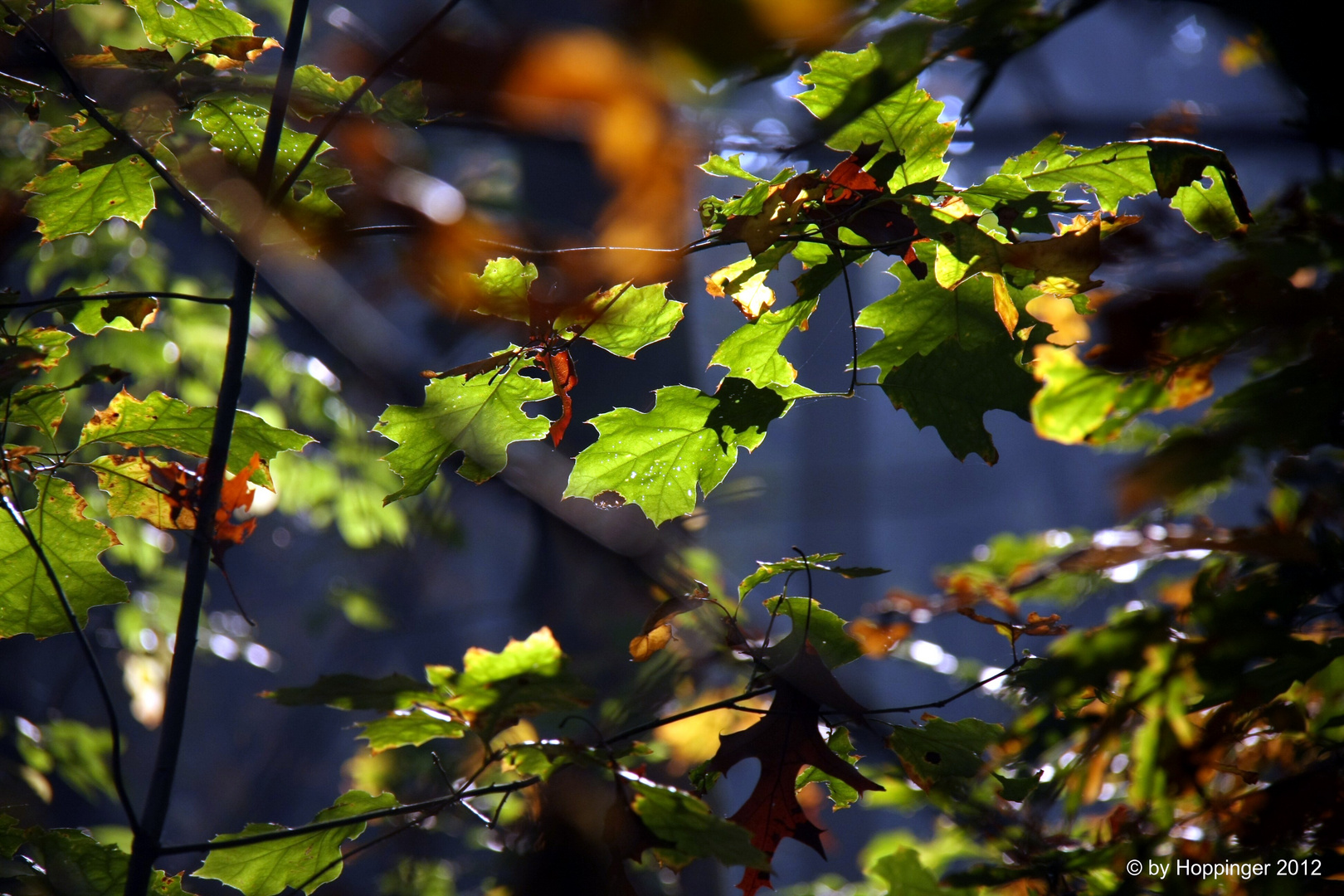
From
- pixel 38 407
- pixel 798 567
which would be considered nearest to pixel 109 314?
pixel 38 407

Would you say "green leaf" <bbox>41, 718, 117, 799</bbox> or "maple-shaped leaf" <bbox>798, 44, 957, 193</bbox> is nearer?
"maple-shaped leaf" <bbox>798, 44, 957, 193</bbox>

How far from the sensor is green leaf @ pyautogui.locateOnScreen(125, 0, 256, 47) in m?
0.83

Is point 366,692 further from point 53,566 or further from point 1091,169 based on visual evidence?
point 1091,169

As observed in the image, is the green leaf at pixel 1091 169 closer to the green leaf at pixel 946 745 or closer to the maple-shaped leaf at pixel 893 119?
the maple-shaped leaf at pixel 893 119

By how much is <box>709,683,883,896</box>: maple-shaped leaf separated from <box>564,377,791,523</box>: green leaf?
23 cm

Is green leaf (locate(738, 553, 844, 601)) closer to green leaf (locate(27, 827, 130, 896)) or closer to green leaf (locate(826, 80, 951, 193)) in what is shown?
green leaf (locate(826, 80, 951, 193))

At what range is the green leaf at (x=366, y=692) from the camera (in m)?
0.57

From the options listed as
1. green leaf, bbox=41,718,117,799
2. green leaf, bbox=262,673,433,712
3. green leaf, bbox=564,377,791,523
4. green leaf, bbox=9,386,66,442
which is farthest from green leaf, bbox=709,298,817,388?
green leaf, bbox=41,718,117,799

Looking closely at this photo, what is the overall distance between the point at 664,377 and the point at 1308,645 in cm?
167

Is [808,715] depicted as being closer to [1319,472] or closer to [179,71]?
[1319,472]

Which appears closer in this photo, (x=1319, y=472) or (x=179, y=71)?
(x=1319, y=472)

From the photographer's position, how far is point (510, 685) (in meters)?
0.63

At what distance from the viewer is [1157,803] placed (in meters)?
0.49

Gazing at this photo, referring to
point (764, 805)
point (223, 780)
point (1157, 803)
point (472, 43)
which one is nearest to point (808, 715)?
point (764, 805)
